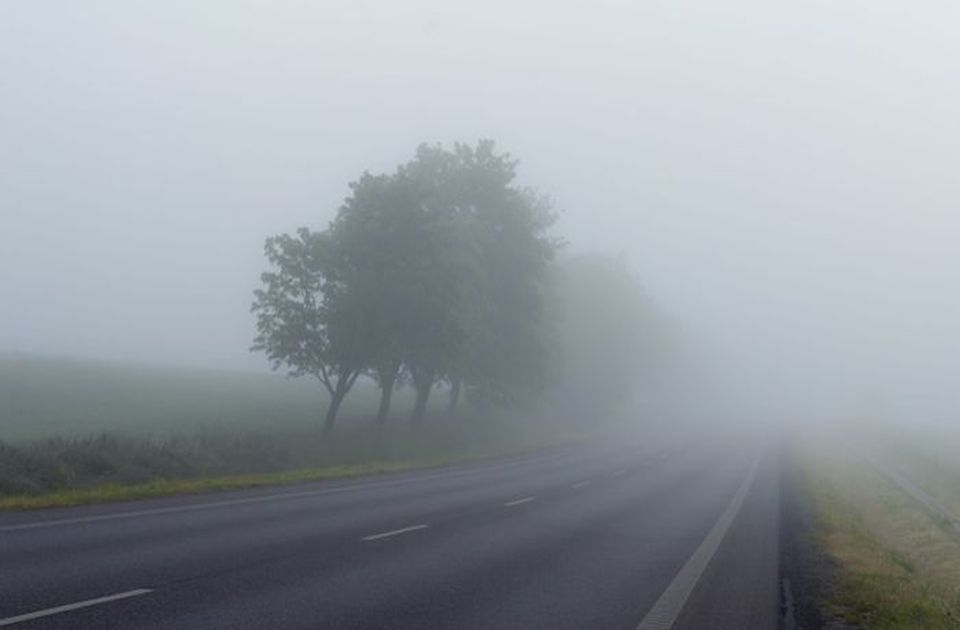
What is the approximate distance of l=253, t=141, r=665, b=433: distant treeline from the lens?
4319 centimetres

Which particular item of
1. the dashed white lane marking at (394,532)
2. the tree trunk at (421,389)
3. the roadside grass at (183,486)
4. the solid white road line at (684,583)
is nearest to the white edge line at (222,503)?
the roadside grass at (183,486)

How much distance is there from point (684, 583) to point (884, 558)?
6.48m

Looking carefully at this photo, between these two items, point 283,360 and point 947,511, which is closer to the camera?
point 947,511

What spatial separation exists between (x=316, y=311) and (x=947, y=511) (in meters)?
22.4

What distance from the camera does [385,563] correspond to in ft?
49.1

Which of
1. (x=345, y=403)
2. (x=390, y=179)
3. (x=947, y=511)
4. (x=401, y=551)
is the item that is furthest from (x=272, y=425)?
(x=401, y=551)

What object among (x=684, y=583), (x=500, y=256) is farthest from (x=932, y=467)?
(x=684, y=583)

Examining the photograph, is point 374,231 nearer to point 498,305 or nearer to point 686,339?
point 498,305

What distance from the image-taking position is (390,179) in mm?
46094

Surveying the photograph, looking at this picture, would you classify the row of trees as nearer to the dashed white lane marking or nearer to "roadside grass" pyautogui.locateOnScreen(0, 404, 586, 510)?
"roadside grass" pyautogui.locateOnScreen(0, 404, 586, 510)

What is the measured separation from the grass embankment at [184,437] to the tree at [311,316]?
9.23 ft

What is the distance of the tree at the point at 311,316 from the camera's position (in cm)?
4216

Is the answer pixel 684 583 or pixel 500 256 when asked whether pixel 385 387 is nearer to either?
pixel 500 256

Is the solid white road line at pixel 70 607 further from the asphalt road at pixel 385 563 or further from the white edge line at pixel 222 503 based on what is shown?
the white edge line at pixel 222 503
